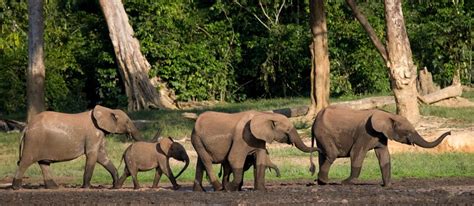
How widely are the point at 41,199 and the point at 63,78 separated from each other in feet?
71.0

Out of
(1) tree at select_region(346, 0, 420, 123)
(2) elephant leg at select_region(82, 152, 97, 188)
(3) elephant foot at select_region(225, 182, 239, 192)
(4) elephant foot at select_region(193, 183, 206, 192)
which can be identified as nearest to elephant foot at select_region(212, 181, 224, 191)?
(3) elephant foot at select_region(225, 182, 239, 192)

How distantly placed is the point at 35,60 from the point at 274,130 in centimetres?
1218

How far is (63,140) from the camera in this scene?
63.2 ft

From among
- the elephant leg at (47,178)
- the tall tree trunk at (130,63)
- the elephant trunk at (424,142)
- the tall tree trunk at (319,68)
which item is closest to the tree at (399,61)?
the tall tree trunk at (319,68)

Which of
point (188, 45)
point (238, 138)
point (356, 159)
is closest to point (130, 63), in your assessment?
point (188, 45)

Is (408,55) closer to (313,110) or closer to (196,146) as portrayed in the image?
(313,110)

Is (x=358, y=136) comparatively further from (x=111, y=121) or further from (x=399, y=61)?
(x=399, y=61)

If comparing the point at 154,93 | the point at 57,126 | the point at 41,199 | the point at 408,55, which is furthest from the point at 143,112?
the point at 41,199

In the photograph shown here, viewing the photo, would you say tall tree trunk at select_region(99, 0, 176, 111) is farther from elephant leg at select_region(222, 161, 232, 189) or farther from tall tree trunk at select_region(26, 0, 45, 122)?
elephant leg at select_region(222, 161, 232, 189)

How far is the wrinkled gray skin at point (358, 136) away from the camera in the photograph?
18.1 m

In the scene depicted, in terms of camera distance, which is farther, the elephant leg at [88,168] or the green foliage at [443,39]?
the green foliage at [443,39]

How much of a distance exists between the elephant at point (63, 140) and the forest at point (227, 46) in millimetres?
17345

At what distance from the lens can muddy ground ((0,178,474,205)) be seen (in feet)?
52.4

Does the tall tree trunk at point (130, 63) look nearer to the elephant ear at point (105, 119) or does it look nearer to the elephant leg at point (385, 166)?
the elephant ear at point (105, 119)
